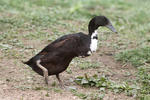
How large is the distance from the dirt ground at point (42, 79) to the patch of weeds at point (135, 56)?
0.15 meters

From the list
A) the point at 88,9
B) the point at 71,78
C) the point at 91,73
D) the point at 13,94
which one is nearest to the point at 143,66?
the point at 91,73

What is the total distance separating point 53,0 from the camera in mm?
13922

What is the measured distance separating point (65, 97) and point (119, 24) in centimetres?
623

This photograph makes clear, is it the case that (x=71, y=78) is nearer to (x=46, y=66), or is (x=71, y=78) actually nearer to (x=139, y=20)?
(x=46, y=66)

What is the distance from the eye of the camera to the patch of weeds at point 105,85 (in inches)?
263

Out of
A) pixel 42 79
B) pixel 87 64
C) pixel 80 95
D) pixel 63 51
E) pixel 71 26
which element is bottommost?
pixel 80 95

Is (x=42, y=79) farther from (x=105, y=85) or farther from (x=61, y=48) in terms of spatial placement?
(x=105, y=85)

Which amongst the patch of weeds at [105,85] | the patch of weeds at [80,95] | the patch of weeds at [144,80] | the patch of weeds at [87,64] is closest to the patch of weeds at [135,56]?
the patch of weeds at [144,80]

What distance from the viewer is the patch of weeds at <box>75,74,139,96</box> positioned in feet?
21.9

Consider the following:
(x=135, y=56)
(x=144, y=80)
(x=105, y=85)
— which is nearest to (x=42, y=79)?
(x=105, y=85)

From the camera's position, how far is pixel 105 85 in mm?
6840

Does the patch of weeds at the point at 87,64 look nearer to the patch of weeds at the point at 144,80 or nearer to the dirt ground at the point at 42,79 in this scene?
the dirt ground at the point at 42,79

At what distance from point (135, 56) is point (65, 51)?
2.79 metres

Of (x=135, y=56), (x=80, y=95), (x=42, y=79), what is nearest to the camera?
(x=80, y=95)
